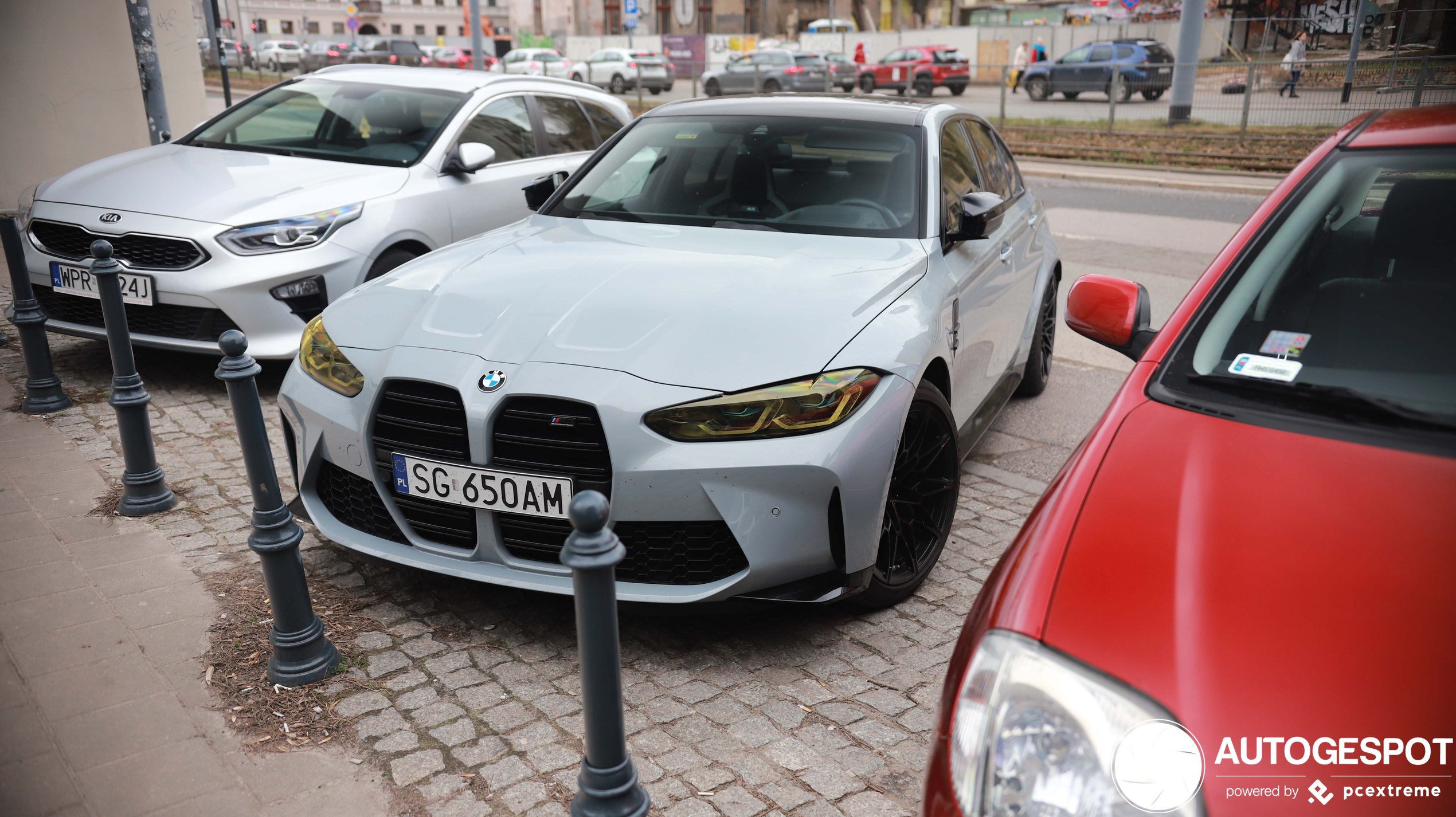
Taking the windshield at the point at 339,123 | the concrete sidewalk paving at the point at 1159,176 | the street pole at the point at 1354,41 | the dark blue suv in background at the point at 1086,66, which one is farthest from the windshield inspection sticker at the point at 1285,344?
the dark blue suv in background at the point at 1086,66

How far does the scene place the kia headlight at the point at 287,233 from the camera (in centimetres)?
524

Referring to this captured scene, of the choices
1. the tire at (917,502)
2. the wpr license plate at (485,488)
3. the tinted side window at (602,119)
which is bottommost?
the tire at (917,502)

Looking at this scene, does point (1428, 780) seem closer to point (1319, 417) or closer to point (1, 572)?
point (1319, 417)

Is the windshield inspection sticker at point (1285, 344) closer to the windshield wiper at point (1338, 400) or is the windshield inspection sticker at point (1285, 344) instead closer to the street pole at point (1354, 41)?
the windshield wiper at point (1338, 400)

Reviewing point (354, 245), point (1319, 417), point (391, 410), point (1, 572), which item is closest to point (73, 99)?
point (354, 245)

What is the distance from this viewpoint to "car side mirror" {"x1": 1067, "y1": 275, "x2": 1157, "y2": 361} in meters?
2.69

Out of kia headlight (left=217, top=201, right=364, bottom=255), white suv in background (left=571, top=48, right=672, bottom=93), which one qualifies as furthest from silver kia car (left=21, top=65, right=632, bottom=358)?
white suv in background (left=571, top=48, right=672, bottom=93)

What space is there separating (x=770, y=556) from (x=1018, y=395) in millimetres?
3407

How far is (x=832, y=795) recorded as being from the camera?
2.55 metres

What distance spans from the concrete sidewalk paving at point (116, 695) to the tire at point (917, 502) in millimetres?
1643

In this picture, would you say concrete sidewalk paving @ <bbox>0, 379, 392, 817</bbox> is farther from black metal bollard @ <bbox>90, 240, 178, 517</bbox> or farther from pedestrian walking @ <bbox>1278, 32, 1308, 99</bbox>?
pedestrian walking @ <bbox>1278, 32, 1308, 99</bbox>

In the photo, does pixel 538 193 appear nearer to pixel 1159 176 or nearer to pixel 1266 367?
pixel 1266 367

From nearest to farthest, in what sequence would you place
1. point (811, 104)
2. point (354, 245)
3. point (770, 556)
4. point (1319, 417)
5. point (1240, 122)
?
1. point (1319, 417)
2. point (770, 556)
3. point (811, 104)
4. point (354, 245)
5. point (1240, 122)

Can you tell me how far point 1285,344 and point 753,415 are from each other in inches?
51.3
